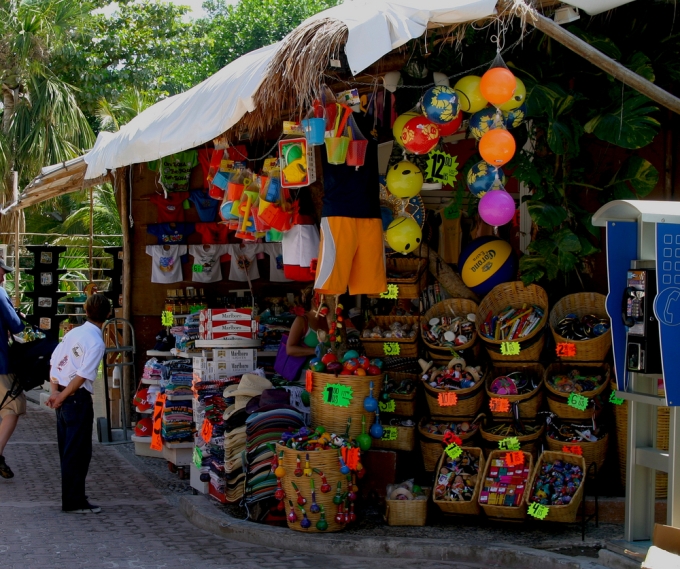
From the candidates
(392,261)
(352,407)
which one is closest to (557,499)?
(352,407)

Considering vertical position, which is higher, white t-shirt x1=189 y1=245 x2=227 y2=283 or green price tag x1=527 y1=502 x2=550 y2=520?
white t-shirt x1=189 y1=245 x2=227 y2=283

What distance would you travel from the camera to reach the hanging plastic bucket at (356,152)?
21.6 feet

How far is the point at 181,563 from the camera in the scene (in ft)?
19.8

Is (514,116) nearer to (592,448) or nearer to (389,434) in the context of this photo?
(592,448)

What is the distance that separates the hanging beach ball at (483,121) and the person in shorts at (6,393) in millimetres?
5293

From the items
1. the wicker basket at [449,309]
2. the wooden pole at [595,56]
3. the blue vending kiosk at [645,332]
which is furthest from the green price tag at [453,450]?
the wooden pole at [595,56]

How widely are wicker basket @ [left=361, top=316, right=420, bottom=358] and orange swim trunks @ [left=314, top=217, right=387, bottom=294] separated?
700mm

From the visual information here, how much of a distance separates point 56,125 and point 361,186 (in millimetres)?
15534

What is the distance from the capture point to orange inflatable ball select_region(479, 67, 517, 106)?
566cm

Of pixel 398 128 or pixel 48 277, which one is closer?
pixel 398 128

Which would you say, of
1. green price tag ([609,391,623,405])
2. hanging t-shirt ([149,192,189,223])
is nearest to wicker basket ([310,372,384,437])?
green price tag ([609,391,623,405])

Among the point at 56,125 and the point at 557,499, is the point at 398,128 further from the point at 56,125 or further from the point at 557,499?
the point at 56,125

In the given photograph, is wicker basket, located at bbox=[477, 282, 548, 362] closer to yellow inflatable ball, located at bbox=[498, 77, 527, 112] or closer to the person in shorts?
yellow inflatable ball, located at bbox=[498, 77, 527, 112]

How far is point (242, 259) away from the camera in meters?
11.0
